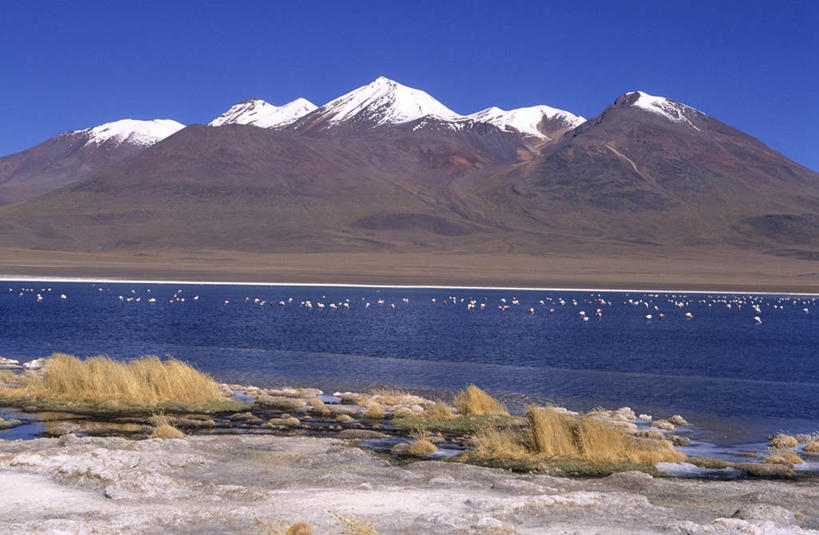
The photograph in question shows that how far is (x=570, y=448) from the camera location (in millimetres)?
17000

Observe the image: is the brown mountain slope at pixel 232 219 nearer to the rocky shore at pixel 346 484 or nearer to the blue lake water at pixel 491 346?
the blue lake water at pixel 491 346

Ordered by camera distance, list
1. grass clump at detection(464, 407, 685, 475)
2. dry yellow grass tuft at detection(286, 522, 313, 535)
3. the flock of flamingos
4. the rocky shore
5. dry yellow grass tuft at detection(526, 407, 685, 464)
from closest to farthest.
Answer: dry yellow grass tuft at detection(286, 522, 313, 535), the rocky shore, grass clump at detection(464, 407, 685, 475), dry yellow grass tuft at detection(526, 407, 685, 464), the flock of flamingos

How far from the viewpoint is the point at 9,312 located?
55094 millimetres

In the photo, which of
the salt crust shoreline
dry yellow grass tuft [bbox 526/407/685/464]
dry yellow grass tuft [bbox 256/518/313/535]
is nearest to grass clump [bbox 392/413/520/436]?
dry yellow grass tuft [bbox 526/407/685/464]

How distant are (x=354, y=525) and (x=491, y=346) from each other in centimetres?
3084

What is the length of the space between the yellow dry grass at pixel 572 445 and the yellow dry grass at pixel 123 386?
917 cm

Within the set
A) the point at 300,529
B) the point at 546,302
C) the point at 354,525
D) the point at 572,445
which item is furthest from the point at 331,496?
the point at 546,302

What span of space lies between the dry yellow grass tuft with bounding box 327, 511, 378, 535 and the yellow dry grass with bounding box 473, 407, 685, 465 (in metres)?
5.84

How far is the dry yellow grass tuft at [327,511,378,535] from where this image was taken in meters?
10.4

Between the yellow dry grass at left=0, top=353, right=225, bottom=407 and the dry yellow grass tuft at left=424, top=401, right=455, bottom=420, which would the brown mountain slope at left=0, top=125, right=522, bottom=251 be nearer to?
the yellow dry grass at left=0, top=353, right=225, bottom=407

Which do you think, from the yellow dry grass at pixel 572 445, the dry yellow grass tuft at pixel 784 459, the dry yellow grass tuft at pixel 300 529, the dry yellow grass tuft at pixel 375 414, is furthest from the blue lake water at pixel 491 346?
the dry yellow grass tuft at pixel 300 529

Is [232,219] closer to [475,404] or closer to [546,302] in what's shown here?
[546,302]

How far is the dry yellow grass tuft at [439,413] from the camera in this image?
21.4 metres

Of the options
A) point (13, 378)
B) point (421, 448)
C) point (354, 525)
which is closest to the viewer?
point (354, 525)
